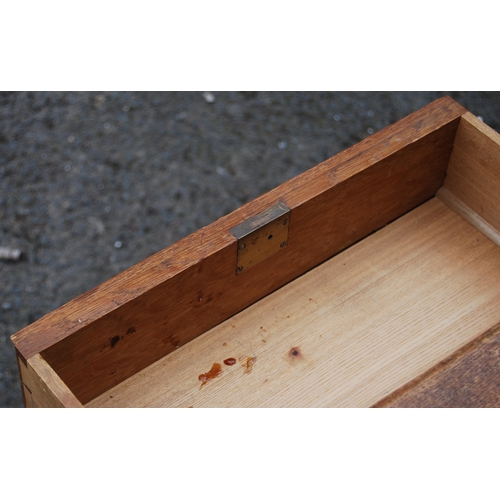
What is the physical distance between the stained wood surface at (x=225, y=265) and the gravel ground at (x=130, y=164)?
0.90 metres

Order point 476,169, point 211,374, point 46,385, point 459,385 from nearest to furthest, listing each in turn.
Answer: point 46,385 < point 459,385 < point 211,374 < point 476,169

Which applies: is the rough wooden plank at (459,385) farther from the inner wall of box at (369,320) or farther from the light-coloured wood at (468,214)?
the light-coloured wood at (468,214)

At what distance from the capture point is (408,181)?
1.71 meters

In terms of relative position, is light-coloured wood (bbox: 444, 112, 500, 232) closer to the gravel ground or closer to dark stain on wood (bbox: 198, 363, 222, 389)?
dark stain on wood (bbox: 198, 363, 222, 389)

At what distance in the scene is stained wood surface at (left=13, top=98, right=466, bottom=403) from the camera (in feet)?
4.43

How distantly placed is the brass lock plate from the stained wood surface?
0.02 m

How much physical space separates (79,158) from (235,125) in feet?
1.79

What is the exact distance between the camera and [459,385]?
1.40m

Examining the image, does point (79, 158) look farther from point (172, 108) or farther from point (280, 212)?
point (280, 212)

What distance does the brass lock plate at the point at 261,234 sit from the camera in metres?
1.47

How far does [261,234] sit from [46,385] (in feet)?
1.56

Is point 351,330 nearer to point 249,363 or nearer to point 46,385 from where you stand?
point 249,363

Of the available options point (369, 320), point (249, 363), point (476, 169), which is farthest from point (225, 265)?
point (476, 169)

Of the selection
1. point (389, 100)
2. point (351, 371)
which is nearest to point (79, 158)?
point (389, 100)
